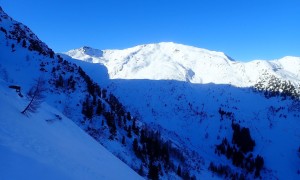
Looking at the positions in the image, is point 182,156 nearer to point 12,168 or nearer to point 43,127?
point 43,127

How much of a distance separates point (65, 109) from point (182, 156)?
9203cm

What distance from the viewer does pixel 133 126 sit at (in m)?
173

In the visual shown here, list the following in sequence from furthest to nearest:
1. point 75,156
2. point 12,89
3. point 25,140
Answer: point 12,89 < point 75,156 < point 25,140

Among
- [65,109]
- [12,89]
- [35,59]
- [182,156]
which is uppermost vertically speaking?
[35,59]

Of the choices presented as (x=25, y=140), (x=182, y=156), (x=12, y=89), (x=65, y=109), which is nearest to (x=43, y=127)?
(x=25, y=140)

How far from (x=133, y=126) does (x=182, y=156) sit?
44252 mm

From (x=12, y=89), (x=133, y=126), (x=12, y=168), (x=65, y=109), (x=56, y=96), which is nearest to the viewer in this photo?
(x=12, y=168)

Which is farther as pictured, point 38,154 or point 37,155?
point 38,154

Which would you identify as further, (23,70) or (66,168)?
(23,70)

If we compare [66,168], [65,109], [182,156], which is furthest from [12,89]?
[182,156]

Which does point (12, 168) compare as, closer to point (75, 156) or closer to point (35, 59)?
point (75, 156)

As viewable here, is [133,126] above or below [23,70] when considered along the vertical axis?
below

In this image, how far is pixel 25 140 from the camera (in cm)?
3488

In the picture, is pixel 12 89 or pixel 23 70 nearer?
pixel 12 89
